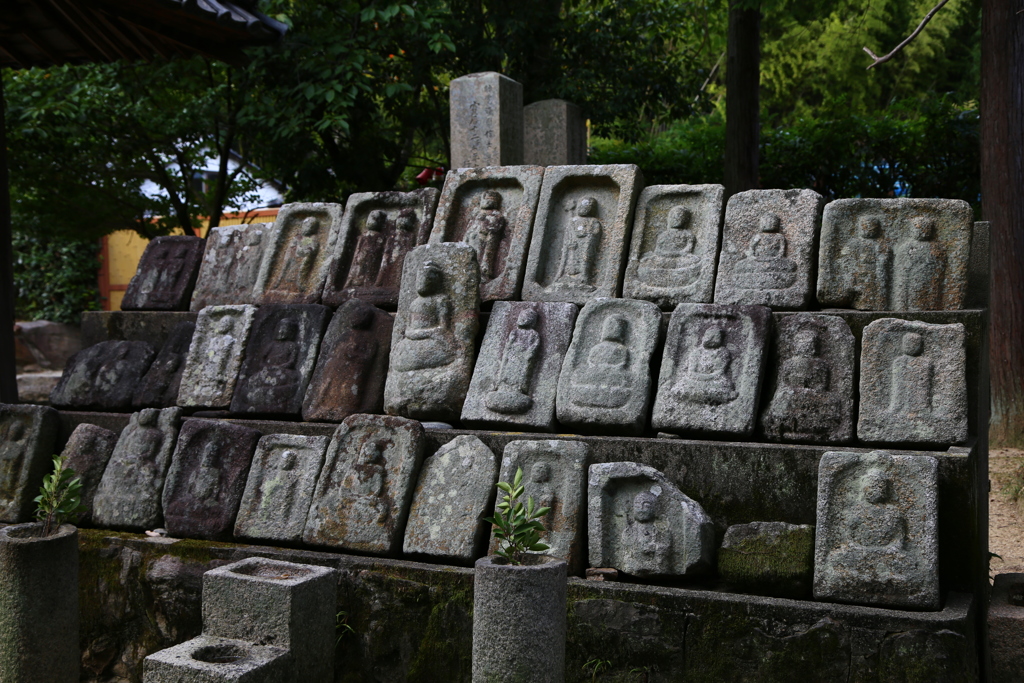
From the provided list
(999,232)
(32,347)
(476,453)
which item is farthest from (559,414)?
(32,347)

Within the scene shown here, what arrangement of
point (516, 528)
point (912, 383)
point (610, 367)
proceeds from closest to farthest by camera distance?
point (516, 528) → point (912, 383) → point (610, 367)

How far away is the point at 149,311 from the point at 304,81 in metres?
3.24

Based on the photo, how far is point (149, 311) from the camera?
19.4ft

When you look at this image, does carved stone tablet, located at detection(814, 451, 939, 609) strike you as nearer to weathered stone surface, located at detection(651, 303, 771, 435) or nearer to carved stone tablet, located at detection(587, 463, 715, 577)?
carved stone tablet, located at detection(587, 463, 715, 577)

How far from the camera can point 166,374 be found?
533cm

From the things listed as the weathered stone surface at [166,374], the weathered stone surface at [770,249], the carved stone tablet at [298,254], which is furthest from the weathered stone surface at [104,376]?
the weathered stone surface at [770,249]

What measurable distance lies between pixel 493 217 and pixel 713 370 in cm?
184

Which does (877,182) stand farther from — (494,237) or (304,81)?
(304,81)

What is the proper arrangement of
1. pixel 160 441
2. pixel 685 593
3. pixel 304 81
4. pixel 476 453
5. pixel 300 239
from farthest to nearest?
pixel 304 81, pixel 300 239, pixel 160 441, pixel 476 453, pixel 685 593

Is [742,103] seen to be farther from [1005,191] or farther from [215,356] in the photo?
[215,356]

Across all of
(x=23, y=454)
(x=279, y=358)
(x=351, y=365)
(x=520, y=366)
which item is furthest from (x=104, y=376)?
(x=520, y=366)

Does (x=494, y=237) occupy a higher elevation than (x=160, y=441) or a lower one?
higher

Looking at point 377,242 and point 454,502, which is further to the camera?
point 377,242

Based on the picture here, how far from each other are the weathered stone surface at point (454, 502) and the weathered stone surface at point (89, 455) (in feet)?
6.17
